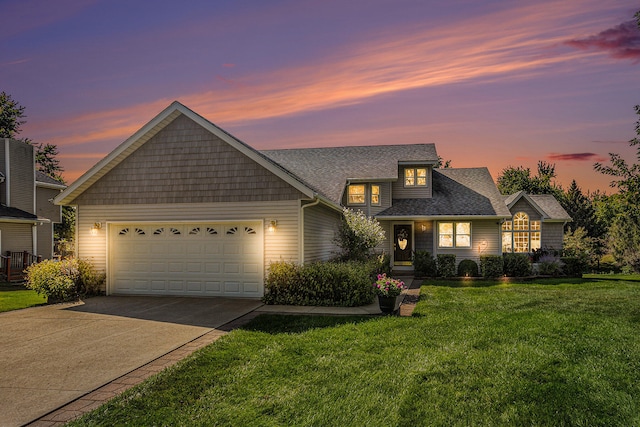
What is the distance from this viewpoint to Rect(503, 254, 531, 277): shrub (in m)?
20.8

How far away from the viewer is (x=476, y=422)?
4926 millimetres

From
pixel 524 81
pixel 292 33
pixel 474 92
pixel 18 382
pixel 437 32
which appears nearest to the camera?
pixel 18 382

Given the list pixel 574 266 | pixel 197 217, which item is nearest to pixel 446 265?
pixel 574 266

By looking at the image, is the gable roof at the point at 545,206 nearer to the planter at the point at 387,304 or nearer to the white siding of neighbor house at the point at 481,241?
the white siding of neighbor house at the point at 481,241

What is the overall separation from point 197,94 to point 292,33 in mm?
6062

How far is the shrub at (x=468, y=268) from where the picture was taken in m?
20.9

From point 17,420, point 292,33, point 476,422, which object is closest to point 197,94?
point 292,33

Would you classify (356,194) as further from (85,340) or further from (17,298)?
(85,340)

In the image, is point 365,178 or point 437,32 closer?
point 437,32

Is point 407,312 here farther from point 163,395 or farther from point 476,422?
point 163,395

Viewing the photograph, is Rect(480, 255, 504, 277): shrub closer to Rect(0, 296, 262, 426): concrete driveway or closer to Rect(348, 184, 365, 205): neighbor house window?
Rect(348, 184, 365, 205): neighbor house window

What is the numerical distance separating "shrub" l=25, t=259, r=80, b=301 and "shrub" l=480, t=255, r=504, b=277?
55.1 feet

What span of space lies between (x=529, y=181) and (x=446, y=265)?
3676 cm

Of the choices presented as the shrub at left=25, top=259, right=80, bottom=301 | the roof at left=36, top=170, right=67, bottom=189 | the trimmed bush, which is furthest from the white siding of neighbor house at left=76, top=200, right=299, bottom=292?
the roof at left=36, top=170, right=67, bottom=189
